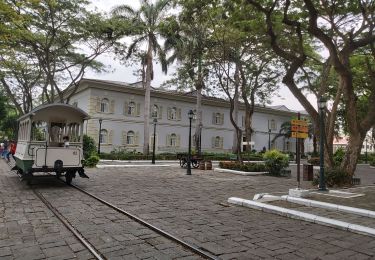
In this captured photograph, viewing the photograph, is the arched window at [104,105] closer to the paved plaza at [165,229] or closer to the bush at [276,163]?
the bush at [276,163]

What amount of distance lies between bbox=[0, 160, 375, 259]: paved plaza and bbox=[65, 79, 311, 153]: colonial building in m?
24.9

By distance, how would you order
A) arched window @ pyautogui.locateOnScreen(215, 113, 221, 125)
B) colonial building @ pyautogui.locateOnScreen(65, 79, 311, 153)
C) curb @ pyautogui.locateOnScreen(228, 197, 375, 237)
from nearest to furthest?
curb @ pyautogui.locateOnScreen(228, 197, 375, 237), colonial building @ pyautogui.locateOnScreen(65, 79, 311, 153), arched window @ pyautogui.locateOnScreen(215, 113, 221, 125)

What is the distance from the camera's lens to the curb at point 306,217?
22.2 ft

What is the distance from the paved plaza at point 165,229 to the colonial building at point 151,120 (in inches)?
982

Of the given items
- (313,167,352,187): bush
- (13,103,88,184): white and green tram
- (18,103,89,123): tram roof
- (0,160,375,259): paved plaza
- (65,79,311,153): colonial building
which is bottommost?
(0,160,375,259): paved plaza

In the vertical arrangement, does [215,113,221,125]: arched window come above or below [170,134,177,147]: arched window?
above

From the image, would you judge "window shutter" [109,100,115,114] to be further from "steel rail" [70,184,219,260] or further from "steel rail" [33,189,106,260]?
"steel rail" [70,184,219,260]

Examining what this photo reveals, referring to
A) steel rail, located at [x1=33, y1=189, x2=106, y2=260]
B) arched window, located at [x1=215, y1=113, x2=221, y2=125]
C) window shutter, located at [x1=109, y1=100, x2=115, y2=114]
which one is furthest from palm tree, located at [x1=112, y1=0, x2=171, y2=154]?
steel rail, located at [x1=33, y1=189, x2=106, y2=260]

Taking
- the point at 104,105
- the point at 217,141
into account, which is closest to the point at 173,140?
the point at 217,141

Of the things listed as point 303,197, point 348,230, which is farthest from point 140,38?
point 348,230

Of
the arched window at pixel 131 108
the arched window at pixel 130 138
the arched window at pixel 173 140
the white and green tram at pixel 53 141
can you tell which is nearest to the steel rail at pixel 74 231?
the white and green tram at pixel 53 141

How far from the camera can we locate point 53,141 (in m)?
13.7

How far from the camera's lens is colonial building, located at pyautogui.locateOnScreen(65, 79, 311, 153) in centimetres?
3522

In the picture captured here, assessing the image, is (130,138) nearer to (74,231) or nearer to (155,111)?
(155,111)
